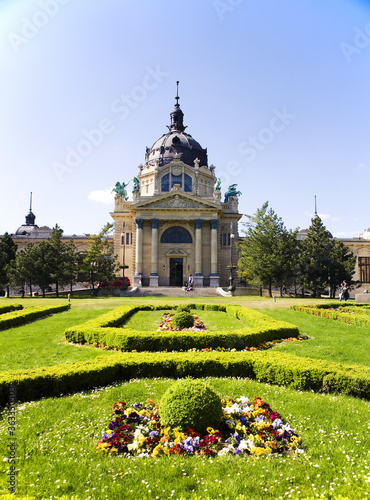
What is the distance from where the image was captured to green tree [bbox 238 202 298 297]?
36.7 meters

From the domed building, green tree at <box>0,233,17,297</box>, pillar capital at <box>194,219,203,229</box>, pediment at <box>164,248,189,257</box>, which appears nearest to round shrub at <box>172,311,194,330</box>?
green tree at <box>0,233,17,297</box>

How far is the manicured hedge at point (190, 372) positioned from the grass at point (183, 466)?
2.25 feet

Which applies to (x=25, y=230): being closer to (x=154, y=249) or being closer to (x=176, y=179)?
(x=176, y=179)

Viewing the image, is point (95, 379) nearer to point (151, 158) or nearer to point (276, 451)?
point (276, 451)

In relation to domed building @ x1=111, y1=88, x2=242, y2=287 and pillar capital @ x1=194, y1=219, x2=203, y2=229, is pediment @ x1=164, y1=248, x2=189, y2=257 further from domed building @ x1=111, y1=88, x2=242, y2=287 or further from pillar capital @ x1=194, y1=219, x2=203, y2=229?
pillar capital @ x1=194, y1=219, x2=203, y2=229

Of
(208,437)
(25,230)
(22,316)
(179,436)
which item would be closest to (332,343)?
(208,437)

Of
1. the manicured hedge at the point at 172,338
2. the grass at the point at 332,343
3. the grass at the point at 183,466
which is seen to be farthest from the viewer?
the manicured hedge at the point at 172,338

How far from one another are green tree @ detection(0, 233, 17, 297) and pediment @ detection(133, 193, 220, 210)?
17.2 meters

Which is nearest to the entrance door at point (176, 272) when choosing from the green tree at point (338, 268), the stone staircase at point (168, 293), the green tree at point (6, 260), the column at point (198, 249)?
the column at point (198, 249)

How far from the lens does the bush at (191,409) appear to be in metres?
5.45

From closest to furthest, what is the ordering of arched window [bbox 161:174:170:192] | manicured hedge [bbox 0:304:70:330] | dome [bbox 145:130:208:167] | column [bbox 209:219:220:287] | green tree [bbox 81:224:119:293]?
manicured hedge [bbox 0:304:70:330] → green tree [bbox 81:224:119:293] → column [bbox 209:219:220:287] → arched window [bbox 161:174:170:192] → dome [bbox 145:130:208:167]

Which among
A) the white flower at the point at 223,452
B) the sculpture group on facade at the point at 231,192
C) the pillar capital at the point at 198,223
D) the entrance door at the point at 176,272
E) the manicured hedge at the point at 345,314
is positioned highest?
the sculpture group on facade at the point at 231,192

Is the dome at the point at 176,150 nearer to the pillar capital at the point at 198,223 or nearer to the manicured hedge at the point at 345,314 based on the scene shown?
the pillar capital at the point at 198,223

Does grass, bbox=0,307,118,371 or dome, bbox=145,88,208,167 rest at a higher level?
dome, bbox=145,88,208,167
